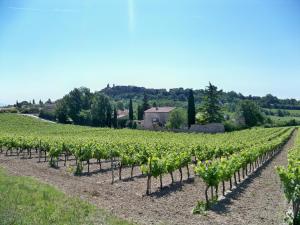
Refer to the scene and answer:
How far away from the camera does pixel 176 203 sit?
44.1 ft

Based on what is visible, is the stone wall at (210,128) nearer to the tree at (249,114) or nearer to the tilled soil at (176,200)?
the tree at (249,114)

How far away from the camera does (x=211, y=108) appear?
8188 cm

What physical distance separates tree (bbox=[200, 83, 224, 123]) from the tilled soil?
61265mm

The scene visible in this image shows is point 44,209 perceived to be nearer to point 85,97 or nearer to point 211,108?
point 211,108

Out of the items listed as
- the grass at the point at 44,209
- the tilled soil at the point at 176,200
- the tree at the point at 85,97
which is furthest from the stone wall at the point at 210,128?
the grass at the point at 44,209

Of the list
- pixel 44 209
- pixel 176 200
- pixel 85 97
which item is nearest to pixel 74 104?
pixel 85 97

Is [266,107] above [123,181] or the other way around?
above

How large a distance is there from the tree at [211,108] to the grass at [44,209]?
6995 cm

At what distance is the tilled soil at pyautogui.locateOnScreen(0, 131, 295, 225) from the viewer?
11170mm

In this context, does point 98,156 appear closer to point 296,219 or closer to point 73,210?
point 73,210

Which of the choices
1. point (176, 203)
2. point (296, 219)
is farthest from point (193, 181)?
point (296, 219)

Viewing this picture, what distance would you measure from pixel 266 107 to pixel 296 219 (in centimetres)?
16714

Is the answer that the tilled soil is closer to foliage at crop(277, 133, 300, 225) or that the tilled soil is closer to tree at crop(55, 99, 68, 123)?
foliage at crop(277, 133, 300, 225)

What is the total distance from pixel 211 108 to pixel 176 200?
69.4 meters
